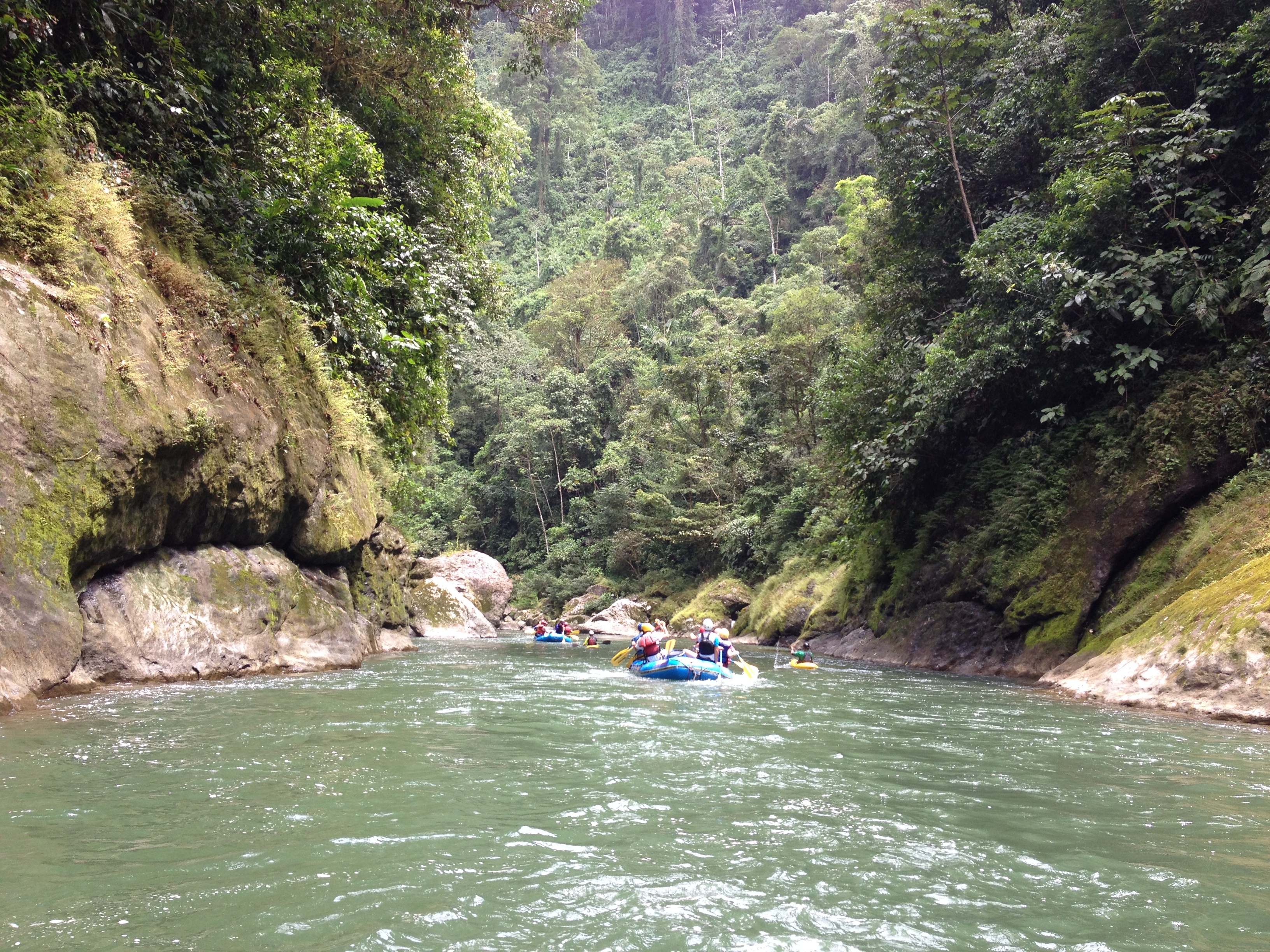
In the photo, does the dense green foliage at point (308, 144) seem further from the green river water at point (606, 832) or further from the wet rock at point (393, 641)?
the green river water at point (606, 832)

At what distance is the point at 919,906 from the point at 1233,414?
30.5 feet

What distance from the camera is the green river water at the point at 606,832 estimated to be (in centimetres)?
288

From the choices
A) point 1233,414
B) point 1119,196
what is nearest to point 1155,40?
point 1119,196

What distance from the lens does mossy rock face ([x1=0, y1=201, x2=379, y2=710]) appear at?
5.85 m

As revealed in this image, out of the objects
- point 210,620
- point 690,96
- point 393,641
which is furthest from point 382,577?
point 690,96

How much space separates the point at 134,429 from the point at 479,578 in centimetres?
→ 2483

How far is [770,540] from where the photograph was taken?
26.5 meters

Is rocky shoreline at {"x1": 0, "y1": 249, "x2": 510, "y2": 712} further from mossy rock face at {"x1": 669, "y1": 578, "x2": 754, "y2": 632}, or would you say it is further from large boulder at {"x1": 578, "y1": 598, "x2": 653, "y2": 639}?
large boulder at {"x1": 578, "y1": 598, "x2": 653, "y2": 639}

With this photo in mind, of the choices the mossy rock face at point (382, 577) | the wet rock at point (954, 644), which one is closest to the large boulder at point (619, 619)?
the mossy rock face at point (382, 577)

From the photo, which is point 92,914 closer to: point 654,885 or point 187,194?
point 654,885

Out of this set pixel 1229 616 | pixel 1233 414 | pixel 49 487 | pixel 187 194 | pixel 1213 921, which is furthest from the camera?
pixel 1233 414

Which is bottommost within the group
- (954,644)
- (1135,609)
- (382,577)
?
(954,644)

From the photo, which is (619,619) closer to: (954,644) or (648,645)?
(648,645)

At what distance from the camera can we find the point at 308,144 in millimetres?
10242
